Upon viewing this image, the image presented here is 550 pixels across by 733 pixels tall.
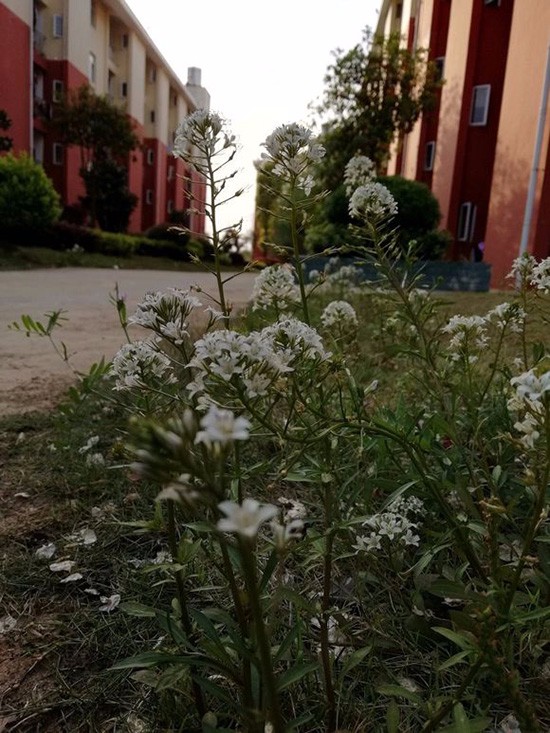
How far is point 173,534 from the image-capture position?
1060 mm

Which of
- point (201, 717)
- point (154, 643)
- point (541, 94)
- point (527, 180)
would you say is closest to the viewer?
point (201, 717)

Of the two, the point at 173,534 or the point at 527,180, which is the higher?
the point at 527,180

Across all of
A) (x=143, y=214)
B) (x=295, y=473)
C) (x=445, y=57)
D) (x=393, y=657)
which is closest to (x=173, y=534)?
(x=295, y=473)

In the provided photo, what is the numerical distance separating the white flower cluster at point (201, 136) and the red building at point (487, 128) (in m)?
9.55

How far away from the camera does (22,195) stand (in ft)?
47.7

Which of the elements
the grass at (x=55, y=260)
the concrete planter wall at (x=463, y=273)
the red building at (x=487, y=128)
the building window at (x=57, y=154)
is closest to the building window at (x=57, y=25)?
the building window at (x=57, y=154)

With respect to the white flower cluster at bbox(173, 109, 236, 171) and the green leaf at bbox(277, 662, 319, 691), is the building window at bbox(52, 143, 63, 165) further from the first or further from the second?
the green leaf at bbox(277, 662, 319, 691)

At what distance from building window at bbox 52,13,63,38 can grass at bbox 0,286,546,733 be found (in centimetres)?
2308

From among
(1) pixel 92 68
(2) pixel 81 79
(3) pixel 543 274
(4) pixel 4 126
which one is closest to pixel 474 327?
(3) pixel 543 274

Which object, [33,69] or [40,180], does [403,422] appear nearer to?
[40,180]

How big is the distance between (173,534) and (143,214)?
30.2m

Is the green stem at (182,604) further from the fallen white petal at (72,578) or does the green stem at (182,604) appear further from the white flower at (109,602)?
the fallen white petal at (72,578)

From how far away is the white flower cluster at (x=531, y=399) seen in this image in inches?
29.8

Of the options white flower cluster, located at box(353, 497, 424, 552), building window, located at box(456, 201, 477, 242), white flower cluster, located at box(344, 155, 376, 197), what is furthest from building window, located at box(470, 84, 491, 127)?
white flower cluster, located at box(353, 497, 424, 552)
